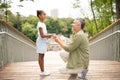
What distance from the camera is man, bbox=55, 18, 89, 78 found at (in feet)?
A: 19.7

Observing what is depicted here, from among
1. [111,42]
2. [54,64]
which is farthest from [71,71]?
[111,42]

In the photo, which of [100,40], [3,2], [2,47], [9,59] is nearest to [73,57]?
[2,47]

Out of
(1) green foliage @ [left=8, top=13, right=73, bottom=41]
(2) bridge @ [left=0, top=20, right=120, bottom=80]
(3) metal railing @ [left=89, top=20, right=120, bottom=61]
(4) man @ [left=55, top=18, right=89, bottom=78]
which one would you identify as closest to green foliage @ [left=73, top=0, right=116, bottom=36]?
(3) metal railing @ [left=89, top=20, right=120, bottom=61]

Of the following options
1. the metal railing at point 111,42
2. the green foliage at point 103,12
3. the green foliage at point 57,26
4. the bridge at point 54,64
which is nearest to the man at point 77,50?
the bridge at point 54,64

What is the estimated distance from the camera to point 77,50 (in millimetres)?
6113

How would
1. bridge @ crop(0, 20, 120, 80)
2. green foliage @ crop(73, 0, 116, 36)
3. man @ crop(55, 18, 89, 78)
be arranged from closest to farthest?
man @ crop(55, 18, 89, 78)
bridge @ crop(0, 20, 120, 80)
green foliage @ crop(73, 0, 116, 36)

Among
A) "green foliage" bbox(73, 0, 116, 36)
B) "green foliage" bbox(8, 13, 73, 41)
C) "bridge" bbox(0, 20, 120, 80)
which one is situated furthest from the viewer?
"green foliage" bbox(8, 13, 73, 41)

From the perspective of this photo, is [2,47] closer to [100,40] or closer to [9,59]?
[9,59]

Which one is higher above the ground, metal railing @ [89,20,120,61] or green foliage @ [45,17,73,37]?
metal railing @ [89,20,120,61]

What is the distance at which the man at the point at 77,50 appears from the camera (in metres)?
6.01

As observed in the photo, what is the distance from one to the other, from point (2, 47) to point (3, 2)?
687 inches

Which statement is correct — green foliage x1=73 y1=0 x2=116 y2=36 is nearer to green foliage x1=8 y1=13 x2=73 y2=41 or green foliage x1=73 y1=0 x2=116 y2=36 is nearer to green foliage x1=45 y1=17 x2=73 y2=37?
green foliage x1=8 y1=13 x2=73 y2=41

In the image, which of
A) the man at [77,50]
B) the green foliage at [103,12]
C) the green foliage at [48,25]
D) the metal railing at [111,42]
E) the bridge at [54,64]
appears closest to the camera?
the man at [77,50]

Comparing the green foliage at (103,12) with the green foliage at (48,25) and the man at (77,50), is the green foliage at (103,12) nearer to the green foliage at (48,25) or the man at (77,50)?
the man at (77,50)
